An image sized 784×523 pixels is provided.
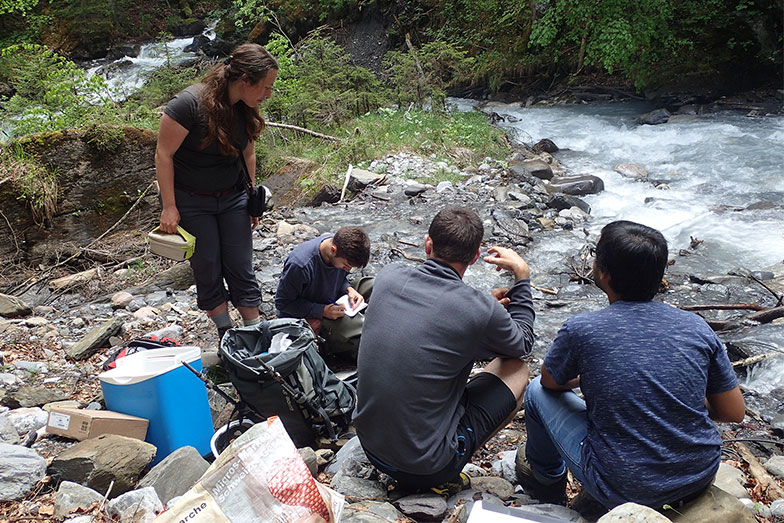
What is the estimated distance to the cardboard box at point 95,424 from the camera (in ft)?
8.30

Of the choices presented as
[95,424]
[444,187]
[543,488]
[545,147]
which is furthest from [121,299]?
[545,147]

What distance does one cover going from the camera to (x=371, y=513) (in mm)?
2021

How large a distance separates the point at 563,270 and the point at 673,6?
947cm

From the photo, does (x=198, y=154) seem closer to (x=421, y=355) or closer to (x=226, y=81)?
(x=226, y=81)

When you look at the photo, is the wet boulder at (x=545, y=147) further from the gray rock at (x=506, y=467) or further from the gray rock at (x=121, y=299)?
the gray rock at (x=506, y=467)

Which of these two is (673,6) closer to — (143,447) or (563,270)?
(563,270)

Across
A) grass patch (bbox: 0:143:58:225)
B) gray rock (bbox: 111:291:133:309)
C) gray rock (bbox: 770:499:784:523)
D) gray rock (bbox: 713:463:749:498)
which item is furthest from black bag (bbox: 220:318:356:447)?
grass patch (bbox: 0:143:58:225)

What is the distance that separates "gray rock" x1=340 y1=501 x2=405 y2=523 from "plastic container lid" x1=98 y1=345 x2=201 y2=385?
1062mm

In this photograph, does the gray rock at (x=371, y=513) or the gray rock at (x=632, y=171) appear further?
the gray rock at (x=632, y=171)

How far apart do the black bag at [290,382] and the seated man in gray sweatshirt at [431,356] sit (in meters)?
0.47

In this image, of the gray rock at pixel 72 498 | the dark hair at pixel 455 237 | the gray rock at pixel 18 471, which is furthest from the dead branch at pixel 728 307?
the gray rock at pixel 18 471

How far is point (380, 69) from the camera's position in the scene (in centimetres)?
1572

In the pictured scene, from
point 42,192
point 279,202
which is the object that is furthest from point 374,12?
point 42,192

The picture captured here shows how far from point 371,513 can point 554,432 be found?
2.47ft
